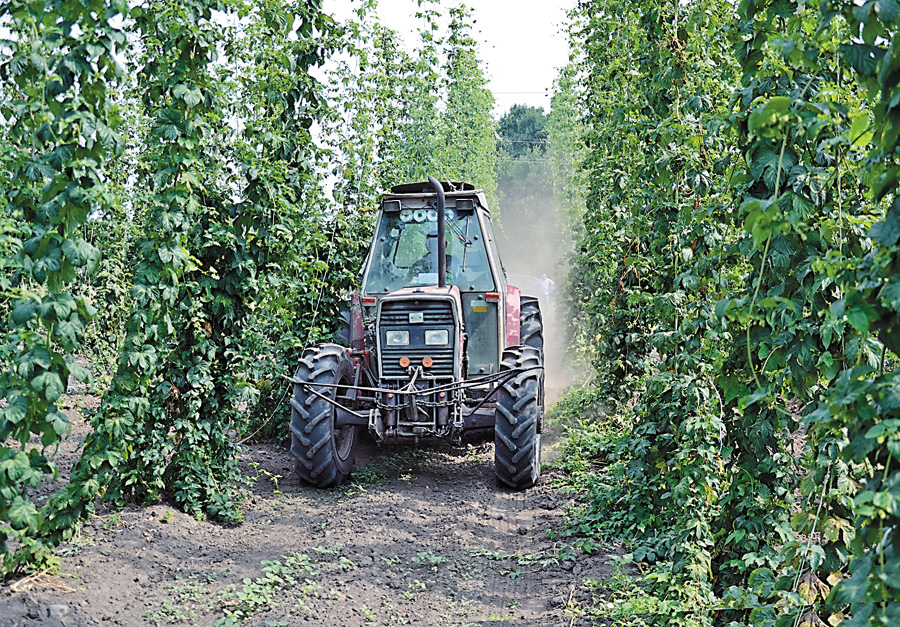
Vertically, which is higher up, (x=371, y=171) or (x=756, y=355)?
(x=371, y=171)

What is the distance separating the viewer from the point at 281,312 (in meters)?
7.59

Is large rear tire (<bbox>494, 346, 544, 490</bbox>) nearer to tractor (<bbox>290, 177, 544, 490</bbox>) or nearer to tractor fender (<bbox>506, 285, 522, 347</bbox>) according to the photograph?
tractor (<bbox>290, 177, 544, 490</bbox>)

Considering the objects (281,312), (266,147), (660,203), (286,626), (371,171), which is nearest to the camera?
(286,626)

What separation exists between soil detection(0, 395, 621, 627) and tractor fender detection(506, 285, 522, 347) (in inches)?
66.9

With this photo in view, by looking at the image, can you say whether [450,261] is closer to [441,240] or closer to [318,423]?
[441,240]

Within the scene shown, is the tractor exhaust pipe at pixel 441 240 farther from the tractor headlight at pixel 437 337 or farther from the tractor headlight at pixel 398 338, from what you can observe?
the tractor headlight at pixel 398 338

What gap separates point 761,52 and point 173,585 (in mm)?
4405

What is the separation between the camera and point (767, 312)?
11.0 feet

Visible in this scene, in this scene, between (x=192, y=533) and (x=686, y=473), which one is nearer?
(x=686, y=473)

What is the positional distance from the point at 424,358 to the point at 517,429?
114cm

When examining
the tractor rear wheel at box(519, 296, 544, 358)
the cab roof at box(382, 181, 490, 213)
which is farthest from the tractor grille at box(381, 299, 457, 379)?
the tractor rear wheel at box(519, 296, 544, 358)

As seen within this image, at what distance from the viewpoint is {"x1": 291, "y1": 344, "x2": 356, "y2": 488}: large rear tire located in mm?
6988

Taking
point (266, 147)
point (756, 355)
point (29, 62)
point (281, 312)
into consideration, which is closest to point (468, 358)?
point (281, 312)

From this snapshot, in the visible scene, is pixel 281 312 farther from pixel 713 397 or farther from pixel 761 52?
pixel 761 52
